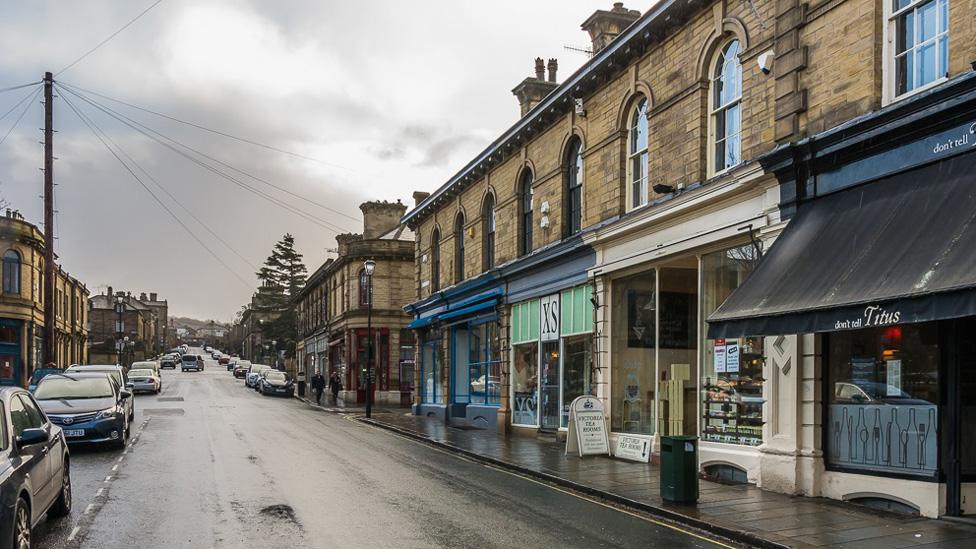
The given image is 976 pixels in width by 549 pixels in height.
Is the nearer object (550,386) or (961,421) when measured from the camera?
(961,421)

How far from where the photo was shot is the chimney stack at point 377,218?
51.8 m

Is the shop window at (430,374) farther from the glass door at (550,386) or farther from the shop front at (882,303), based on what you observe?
the shop front at (882,303)

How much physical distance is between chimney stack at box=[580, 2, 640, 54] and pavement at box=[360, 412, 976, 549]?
35.9 feet

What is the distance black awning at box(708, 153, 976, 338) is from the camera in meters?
8.93

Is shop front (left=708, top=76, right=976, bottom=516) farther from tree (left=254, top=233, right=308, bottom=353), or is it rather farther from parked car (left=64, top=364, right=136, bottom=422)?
tree (left=254, top=233, right=308, bottom=353)

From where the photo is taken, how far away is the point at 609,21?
853 inches

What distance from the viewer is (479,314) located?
89.7 feet

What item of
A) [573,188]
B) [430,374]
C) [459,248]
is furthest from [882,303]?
[430,374]

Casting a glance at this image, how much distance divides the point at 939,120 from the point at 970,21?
1196 millimetres

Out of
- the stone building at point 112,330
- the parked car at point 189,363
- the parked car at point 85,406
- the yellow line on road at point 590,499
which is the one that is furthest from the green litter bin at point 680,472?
the parked car at point 189,363

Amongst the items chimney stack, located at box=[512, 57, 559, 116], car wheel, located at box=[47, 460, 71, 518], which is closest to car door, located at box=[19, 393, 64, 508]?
car wheel, located at box=[47, 460, 71, 518]

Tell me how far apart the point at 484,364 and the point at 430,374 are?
661 centimetres

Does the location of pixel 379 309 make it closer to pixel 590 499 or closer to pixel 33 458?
pixel 590 499

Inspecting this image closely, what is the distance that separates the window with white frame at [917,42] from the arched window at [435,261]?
74.0ft
